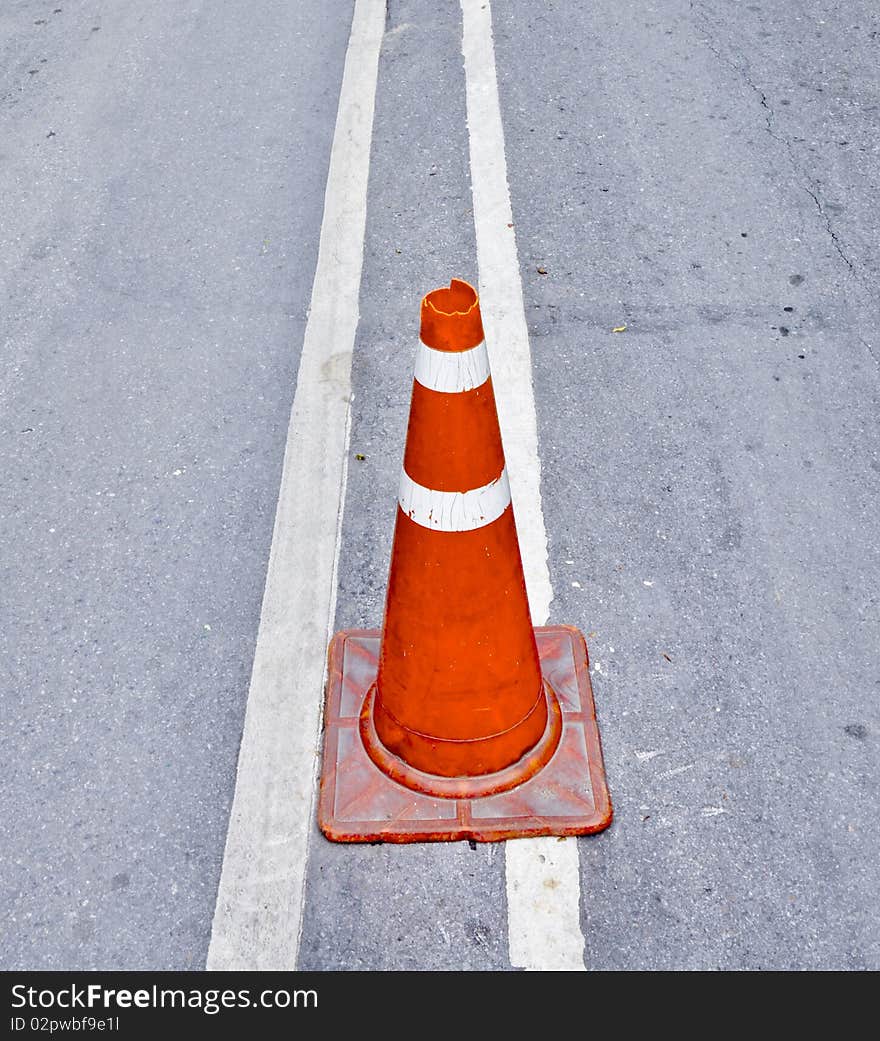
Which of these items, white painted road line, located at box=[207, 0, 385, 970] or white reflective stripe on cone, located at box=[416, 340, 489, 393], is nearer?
white reflective stripe on cone, located at box=[416, 340, 489, 393]

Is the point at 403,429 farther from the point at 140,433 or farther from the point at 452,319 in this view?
the point at 452,319

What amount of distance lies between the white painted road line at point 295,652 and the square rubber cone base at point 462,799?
65 mm

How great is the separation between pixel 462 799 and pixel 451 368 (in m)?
1.13

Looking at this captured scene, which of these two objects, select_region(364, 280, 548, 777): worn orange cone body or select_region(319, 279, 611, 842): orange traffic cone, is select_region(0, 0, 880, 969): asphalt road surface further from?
select_region(364, 280, 548, 777): worn orange cone body

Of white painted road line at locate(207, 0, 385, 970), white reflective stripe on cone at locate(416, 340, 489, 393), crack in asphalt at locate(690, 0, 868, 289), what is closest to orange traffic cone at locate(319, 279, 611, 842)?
white reflective stripe on cone at locate(416, 340, 489, 393)

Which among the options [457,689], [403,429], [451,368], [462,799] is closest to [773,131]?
[403,429]

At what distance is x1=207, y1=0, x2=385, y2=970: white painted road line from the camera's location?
8.59 ft

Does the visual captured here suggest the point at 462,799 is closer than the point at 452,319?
No

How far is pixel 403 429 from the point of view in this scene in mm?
4020

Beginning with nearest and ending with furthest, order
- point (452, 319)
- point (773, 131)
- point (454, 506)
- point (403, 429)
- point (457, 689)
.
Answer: point (452, 319)
point (454, 506)
point (457, 689)
point (403, 429)
point (773, 131)

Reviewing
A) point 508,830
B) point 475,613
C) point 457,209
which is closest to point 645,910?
point 508,830

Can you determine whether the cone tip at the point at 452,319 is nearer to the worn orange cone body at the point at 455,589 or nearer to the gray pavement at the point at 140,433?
the worn orange cone body at the point at 455,589

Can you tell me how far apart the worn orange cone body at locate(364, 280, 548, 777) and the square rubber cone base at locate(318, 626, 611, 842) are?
0.08 m

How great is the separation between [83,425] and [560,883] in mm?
2534
